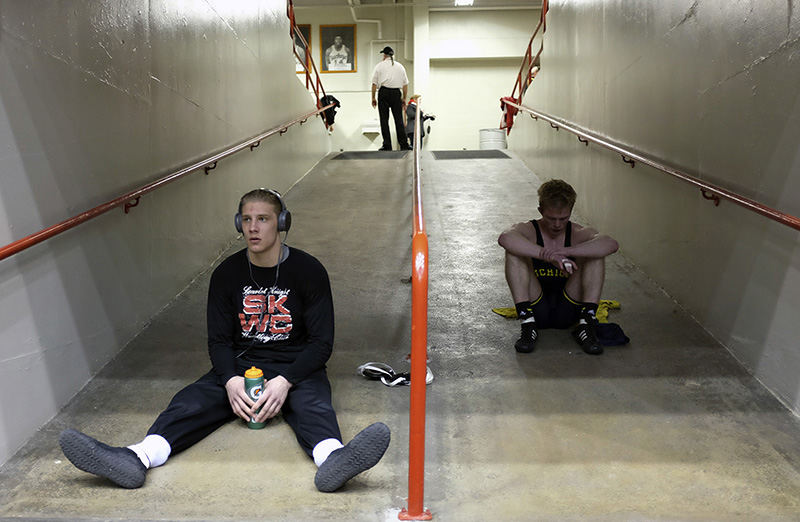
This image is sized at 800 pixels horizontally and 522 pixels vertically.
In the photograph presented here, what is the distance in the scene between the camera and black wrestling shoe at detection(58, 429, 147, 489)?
2.10 metres

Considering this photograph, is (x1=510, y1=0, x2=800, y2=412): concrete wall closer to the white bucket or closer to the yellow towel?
the yellow towel

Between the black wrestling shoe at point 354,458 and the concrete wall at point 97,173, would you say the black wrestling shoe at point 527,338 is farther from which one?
the concrete wall at point 97,173

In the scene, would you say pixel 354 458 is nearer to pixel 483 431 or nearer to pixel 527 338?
pixel 483 431

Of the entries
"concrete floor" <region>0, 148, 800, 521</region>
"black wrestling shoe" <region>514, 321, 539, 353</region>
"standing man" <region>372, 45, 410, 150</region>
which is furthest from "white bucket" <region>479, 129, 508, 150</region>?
"black wrestling shoe" <region>514, 321, 539, 353</region>

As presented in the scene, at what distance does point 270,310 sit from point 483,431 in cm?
95

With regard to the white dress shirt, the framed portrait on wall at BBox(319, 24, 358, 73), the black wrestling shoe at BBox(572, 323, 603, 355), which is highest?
the framed portrait on wall at BBox(319, 24, 358, 73)

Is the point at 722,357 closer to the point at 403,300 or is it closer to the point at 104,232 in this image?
the point at 403,300

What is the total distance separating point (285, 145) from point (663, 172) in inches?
177

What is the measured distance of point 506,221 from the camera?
234 inches

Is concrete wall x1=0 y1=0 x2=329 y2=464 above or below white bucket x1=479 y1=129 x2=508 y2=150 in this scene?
above

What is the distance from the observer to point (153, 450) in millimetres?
2273

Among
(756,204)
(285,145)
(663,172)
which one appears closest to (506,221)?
(663,172)

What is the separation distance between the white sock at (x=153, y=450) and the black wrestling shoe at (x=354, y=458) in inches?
22.1

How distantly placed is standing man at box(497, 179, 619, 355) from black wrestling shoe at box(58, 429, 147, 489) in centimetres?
187
